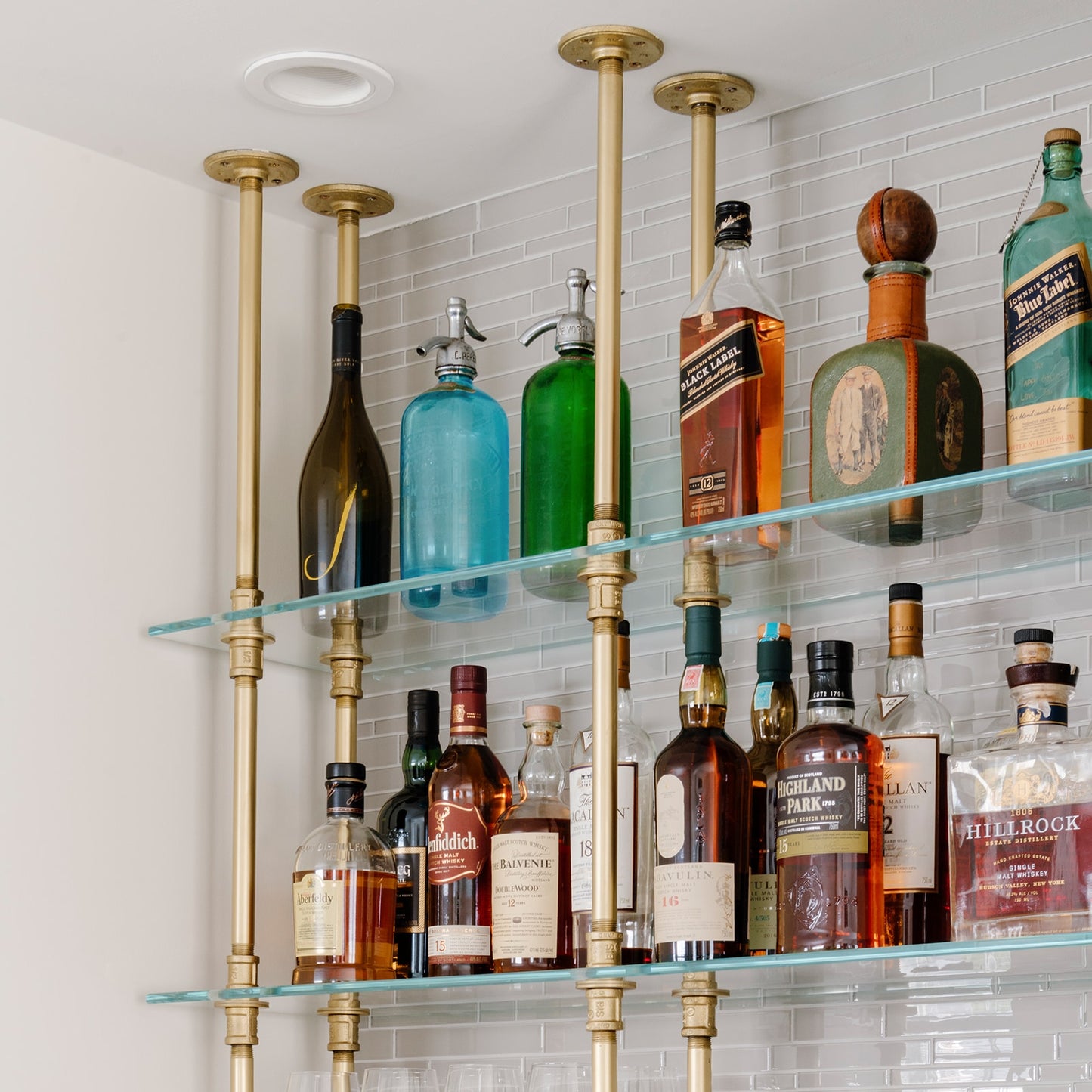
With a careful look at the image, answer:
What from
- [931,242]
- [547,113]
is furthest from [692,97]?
[931,242]

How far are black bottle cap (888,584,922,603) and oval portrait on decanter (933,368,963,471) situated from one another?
13 cm

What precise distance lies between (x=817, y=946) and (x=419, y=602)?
61 centimetres

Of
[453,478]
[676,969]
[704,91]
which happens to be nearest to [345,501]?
[453,478]

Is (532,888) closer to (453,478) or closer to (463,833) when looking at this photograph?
(463,833)

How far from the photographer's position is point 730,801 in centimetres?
163

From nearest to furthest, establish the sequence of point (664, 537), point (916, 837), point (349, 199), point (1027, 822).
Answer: point (1027, 822) → point (916, 837) → point (664, 537) → point (349, 199)

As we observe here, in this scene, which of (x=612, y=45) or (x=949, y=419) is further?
(x=612, y=45)

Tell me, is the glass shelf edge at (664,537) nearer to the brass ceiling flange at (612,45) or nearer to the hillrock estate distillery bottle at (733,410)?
the hillrock estate distillery bottle at (733,410)

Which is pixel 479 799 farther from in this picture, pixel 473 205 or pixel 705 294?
pixel 473 205

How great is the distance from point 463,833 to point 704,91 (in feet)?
2.74

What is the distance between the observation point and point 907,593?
5.38 feet

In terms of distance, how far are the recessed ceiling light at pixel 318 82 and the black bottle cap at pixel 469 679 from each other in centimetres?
65

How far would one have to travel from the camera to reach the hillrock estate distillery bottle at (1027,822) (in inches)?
55.5

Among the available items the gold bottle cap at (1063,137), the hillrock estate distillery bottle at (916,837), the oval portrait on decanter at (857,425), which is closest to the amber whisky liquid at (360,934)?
the hillrock estate distillery bottle at (916,837)
